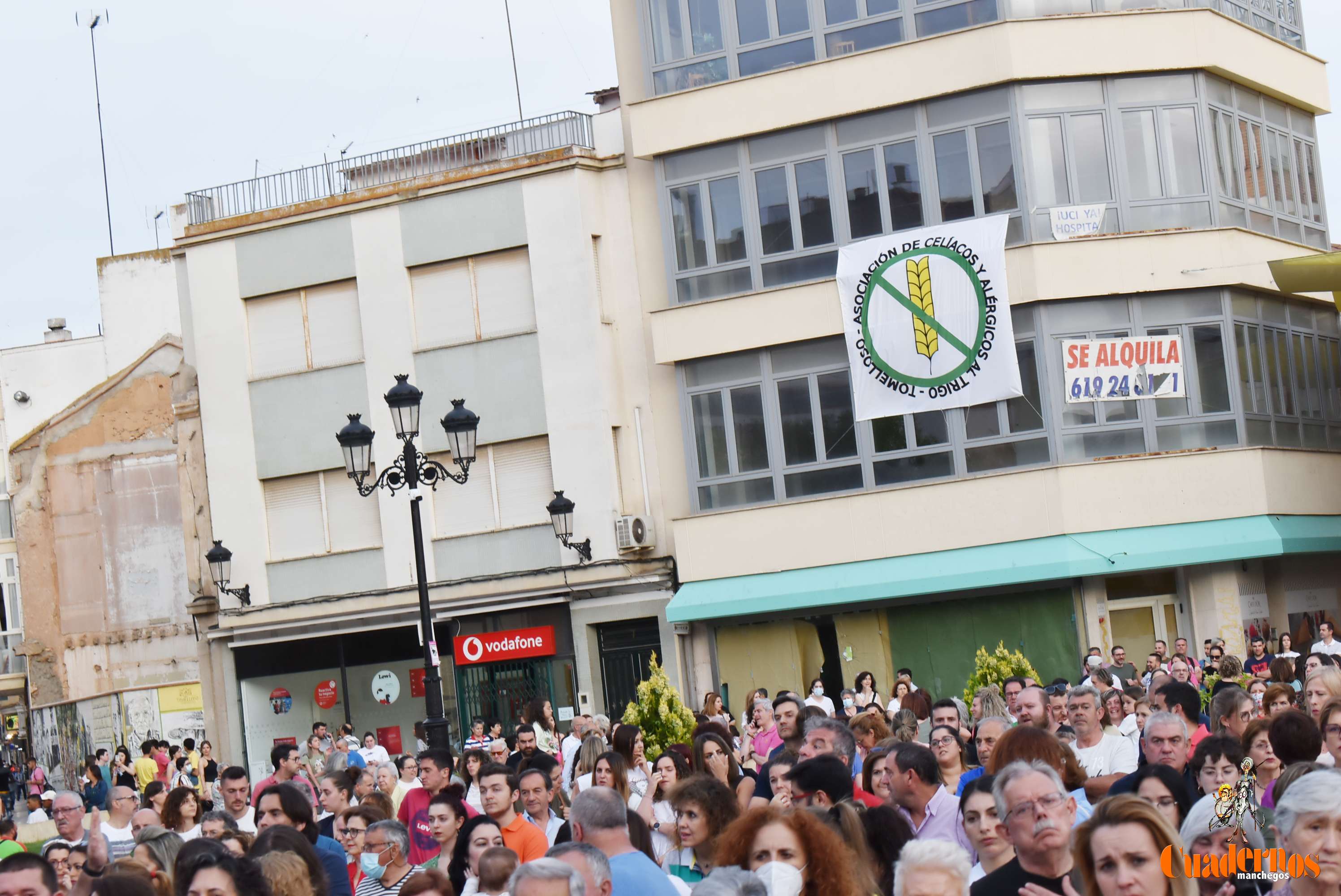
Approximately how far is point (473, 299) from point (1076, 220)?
10.4m

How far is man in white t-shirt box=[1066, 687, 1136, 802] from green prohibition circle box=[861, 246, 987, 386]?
16.9 metres

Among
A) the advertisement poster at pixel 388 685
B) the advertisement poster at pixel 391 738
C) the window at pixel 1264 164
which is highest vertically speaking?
the window at pixel 1264 164

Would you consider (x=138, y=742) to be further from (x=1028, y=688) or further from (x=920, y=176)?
(x=1028, y=688)

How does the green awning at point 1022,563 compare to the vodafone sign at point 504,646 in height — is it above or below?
above

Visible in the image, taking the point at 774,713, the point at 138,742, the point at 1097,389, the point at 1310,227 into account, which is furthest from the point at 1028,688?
the point at 138,742

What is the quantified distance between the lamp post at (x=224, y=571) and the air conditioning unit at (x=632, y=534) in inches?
294

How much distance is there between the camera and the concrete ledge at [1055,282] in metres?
28.0

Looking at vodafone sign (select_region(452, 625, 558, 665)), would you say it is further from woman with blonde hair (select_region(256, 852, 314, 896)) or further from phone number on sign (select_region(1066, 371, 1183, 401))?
woman with blonde hair (select_region(256, 852, 314, 896))

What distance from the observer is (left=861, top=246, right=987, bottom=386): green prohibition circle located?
28.2m

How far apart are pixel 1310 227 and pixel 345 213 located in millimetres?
16874

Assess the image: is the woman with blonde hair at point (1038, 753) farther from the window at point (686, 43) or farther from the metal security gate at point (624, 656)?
the window at point (686, 43)

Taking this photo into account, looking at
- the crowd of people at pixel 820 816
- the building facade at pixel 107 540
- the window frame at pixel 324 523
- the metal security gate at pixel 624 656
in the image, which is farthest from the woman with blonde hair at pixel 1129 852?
the building facade at pixel 107 540

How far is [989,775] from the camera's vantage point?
843cm

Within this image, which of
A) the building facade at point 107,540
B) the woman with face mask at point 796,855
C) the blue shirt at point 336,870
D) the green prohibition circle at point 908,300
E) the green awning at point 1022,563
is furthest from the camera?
the building facade at point 107,540
